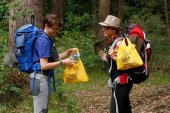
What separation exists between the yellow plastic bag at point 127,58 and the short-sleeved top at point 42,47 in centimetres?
92

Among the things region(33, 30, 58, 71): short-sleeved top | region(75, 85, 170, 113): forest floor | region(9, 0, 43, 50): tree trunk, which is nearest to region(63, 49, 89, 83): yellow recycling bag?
region(33, 30, 58, 71): short-sleeved top

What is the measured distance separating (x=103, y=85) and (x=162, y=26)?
9978 millimetres

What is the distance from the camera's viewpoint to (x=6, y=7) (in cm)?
827

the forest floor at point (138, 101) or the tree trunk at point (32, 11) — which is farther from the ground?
the tree trunk at point (32, 11)

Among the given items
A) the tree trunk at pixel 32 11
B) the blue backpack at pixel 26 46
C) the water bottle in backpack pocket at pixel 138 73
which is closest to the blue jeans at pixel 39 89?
the blue backpack at pixel 26 46

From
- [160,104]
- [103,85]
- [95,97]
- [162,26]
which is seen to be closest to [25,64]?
[160,104]

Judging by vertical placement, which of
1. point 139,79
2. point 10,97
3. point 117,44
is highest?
point 117,44

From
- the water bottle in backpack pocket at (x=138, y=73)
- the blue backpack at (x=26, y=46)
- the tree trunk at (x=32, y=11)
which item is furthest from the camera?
the tree trunk at (x=32, y=11)

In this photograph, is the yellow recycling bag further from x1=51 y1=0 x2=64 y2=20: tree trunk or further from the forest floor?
x1=51 y1=0 x2=64 y2=20: tree trunk

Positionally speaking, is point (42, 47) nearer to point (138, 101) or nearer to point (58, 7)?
point (138, 101)

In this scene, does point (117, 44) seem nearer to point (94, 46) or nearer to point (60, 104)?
point (60, 104)

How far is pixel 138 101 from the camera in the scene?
364 inches

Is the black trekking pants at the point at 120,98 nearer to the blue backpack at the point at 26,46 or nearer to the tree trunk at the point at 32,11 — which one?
the blue backpack at the point at 26,46

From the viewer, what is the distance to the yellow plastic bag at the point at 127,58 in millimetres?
5523
